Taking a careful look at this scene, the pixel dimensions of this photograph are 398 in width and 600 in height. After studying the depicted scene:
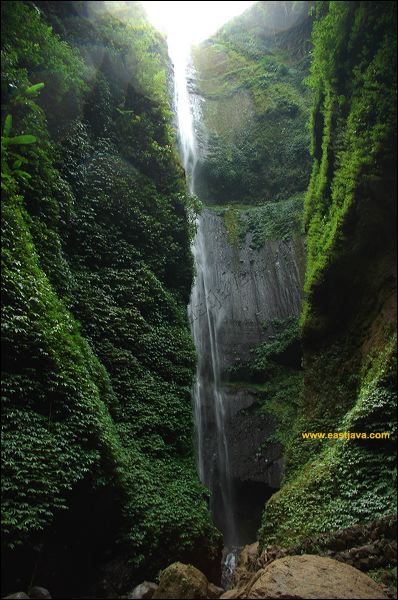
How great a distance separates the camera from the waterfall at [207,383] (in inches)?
525

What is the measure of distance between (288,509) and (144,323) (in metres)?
5.15

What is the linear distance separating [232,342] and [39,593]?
39.4 ft

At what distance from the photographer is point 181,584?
18.0ft

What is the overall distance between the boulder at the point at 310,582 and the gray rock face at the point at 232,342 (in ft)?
24.3

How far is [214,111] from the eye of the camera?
957 inches

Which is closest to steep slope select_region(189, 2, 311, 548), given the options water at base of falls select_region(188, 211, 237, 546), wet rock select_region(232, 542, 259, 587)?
water at base of falls select_region(188, 211, 237, 546)

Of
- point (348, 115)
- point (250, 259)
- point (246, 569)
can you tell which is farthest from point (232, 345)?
point (348, 115)

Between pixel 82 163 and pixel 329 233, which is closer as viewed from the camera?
pixel 329 233

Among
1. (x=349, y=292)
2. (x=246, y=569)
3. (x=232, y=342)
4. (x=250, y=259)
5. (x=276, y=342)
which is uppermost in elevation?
(x=250, y=259)

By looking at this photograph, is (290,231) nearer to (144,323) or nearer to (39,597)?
(144,323)

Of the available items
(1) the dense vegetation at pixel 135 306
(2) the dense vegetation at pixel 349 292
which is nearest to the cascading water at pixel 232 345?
(1) the dense vegetation at pixel 135 306

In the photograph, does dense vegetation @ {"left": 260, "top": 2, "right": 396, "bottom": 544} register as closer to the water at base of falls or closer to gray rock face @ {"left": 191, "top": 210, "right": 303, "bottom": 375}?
the water at base of falls

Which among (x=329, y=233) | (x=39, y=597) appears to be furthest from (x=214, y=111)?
(x=39, y=597)

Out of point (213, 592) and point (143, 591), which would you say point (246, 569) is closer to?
point (213, 592)
